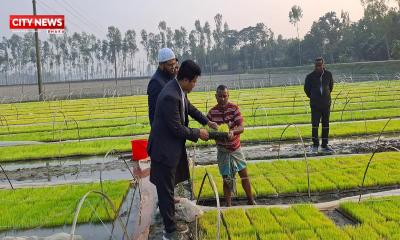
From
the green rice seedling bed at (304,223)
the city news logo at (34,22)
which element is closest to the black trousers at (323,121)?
the green rice seedling bed at (304,223)

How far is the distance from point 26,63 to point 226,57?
65810mm

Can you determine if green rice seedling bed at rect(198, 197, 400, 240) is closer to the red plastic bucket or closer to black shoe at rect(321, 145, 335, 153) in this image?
black shoe at rect(321, 145, 335, 153)

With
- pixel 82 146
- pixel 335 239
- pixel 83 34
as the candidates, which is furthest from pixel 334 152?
pixel 83 34

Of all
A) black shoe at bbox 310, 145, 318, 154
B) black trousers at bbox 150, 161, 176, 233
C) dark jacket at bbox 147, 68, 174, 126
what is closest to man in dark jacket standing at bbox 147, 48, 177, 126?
dark jacket at bbox 147, 68, 174, 126

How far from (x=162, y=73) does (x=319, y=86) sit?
510cm

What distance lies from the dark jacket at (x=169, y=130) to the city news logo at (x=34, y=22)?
3702 cm

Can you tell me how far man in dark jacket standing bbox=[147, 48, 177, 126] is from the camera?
16.8 ft

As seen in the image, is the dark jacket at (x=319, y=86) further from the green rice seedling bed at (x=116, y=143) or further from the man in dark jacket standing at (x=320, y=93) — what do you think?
the green rice seedling bed at (x=116, y=143)

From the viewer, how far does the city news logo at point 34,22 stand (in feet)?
124

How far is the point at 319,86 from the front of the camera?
30.7ft

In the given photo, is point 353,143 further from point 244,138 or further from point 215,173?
point 215,173

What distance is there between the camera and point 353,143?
10383mm

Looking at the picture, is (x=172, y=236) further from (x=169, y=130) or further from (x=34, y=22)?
(x=34, y=22)

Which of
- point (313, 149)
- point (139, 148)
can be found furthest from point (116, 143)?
point (313, 149)
